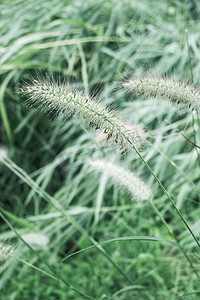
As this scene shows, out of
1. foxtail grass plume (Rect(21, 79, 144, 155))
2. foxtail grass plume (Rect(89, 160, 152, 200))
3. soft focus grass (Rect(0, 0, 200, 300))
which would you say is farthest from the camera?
soft focus grass (Rect(0, 0, 200, 300))

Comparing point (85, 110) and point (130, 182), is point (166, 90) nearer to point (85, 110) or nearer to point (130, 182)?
point (85, 110)

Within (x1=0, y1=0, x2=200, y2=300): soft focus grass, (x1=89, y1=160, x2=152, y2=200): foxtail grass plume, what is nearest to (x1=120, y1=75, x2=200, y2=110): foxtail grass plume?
(x1=89, y1=160, x2=152, y2=200): foxtail grass plume

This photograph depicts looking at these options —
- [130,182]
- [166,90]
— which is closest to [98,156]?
[130,182]

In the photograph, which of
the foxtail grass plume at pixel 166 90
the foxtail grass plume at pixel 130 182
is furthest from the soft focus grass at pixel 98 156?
the foxtail grass plume at pixel 166 90

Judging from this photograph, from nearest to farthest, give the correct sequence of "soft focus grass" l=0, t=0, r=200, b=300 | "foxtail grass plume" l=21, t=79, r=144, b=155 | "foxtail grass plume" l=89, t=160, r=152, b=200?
1. "foxtail grass plume" l=21, t=79, r=144, b=155
2. "foxtail grass plume" l=89, t=160, r=152, b=200
3. "soft focus grass" l=0, t=0, r=200, b=300

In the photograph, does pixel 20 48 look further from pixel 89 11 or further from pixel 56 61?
pixel 89 11

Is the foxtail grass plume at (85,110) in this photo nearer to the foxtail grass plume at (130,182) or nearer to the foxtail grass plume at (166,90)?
the foxtail grass plume at (166,90)

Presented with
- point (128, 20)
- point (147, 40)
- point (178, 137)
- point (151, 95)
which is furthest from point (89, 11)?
point (151, 95)

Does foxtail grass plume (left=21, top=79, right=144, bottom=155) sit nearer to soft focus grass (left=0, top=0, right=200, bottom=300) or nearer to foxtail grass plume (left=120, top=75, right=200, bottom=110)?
foxtail grass plume (left=120, top=75, right=200, bottom=110)
